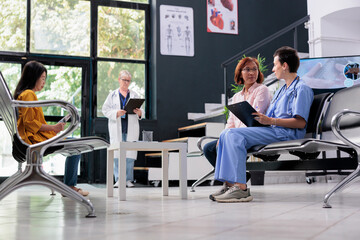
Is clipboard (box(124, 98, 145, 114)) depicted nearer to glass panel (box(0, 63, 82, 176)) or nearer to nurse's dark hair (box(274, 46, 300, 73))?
nurse's dark hair (box(274, 46, 300, 73))

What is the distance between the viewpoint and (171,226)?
5.63 ft

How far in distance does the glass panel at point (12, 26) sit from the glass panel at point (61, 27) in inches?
6.3

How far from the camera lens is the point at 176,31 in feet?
23.7

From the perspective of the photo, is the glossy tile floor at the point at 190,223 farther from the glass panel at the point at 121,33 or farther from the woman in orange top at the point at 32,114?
the glass panel at the point at 121,33

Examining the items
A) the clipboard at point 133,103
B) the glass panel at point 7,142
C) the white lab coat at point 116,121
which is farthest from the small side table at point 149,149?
the glass panel at point 7,142

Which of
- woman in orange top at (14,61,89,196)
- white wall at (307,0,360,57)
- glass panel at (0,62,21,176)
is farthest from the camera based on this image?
glass panel at (0,62,21,176)

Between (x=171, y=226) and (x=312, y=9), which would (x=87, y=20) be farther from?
(x=171, y=226)

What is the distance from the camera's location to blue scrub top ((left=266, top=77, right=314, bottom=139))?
9.15 ft

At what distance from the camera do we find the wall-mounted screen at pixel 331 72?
4918 mm

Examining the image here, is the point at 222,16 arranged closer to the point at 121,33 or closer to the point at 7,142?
the point at 121,33

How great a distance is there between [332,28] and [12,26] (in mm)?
4689

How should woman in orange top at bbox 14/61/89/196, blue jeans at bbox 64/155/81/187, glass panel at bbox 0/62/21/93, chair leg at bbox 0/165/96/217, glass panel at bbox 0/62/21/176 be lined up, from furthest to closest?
glass panel at bbox 0/62/21/93 < glass panel at bbox 0/62/21/176 < blue jeans at bbox 64/155/81/187 < woman in orange top at bbox 14/61/89/196 < chair leg at bbox 0/165/96/217

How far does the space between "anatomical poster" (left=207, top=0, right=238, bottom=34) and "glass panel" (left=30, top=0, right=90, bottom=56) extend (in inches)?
79.6

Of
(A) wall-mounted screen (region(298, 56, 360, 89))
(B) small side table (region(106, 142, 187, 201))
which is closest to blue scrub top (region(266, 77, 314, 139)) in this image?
(B) small side table (region(106, 142, 187, 201))
